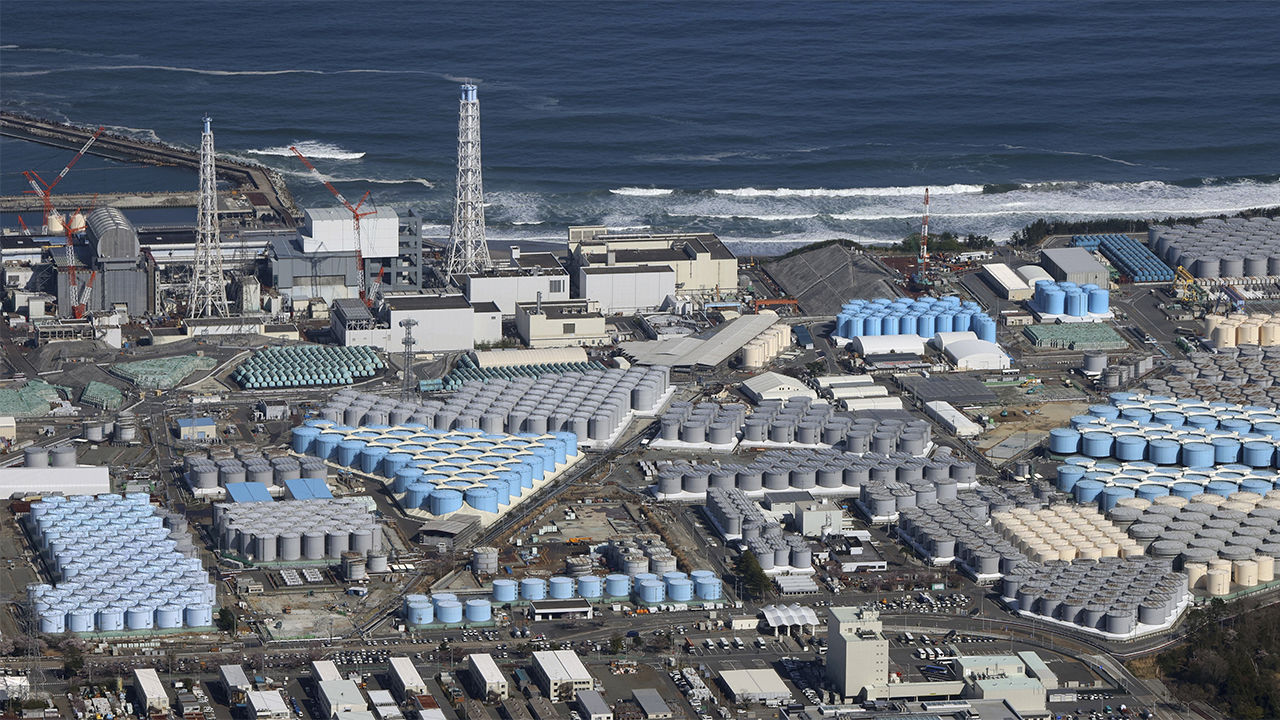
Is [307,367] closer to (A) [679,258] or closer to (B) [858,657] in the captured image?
(A) [679,258]

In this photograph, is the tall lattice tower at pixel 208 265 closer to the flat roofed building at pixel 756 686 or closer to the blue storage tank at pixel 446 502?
the blue storage tank at pixel 446 502

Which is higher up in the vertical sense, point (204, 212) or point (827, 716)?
point (204, 212)

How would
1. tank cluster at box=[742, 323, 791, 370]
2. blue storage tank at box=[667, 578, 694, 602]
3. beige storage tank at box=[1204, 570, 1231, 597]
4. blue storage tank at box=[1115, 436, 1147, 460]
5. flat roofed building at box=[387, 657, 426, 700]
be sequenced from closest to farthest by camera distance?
1. flat roofed building at box=[387, 657, 426, 700]
2. blue storage tank at box=[667, 578, 694, 602]
3. beige storage tank at box=[1204, 570, 1231, 597]
4. blue storage tank at box=[1115, 436, 1147, 460]
5. tank cluster at box=[742, 323, 791, 370]

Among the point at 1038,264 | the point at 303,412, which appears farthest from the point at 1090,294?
the point at 303,412

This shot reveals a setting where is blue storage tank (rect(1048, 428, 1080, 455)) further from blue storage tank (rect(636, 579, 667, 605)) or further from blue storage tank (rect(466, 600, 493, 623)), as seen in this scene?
blue storage tank (rect(466, 600, 493, 623))

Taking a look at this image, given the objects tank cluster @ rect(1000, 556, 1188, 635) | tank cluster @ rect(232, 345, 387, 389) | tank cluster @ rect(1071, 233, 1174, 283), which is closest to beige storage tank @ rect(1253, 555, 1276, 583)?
tank cluster @ rect(1000, 556, 1188, 635)

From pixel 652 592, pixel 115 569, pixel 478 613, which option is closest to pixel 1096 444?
pixel 652 592

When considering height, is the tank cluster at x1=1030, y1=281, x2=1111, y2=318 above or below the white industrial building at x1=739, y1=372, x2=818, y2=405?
above

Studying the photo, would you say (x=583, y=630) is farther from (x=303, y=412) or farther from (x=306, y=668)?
(x=303, y=412)
